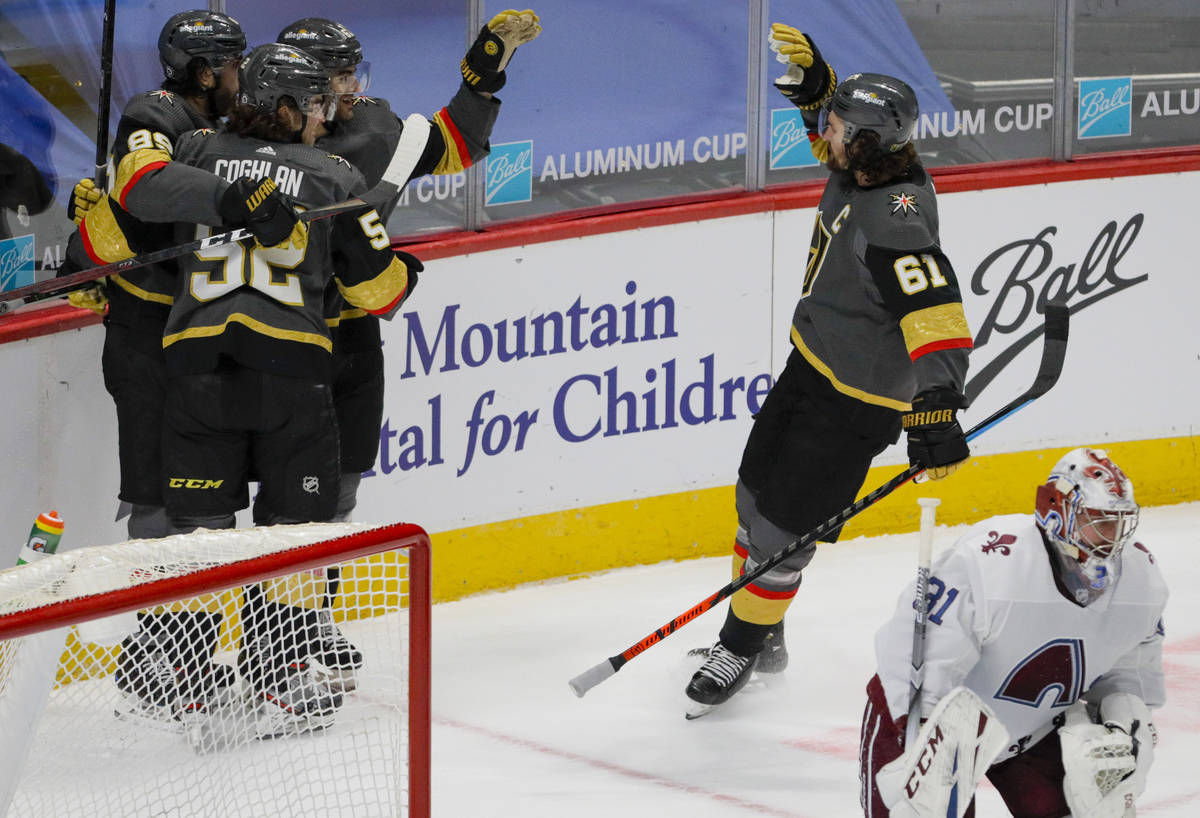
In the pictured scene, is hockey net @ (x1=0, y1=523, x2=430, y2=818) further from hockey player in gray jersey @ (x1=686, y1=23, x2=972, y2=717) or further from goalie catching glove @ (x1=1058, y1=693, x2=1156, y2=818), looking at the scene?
hockey player in gray jersey @ (x1=686, y1=23, x2=972, y2=717)

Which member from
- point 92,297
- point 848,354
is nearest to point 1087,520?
point 848,354

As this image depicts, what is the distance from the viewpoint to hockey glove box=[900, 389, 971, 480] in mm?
3527

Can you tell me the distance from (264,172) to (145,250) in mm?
364

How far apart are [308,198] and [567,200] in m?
1.52

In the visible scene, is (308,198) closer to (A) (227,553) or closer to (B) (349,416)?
(B) (349,416)

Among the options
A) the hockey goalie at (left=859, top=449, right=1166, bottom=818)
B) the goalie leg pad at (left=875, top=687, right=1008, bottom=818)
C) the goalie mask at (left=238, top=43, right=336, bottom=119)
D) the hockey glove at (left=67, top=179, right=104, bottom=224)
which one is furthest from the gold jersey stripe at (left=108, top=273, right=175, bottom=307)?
the goalie leg pad at (left=875, top=687, right=1008, bottom=818)

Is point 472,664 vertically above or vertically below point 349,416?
below

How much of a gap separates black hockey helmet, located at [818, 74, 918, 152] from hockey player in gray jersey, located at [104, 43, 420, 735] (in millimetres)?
962

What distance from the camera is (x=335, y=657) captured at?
2926 millimetres

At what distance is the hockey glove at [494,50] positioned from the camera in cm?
402

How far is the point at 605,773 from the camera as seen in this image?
3.63 m

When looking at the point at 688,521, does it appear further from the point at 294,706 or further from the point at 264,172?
the point at 294,706

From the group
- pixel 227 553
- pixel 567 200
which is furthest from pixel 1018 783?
pixel 567 200

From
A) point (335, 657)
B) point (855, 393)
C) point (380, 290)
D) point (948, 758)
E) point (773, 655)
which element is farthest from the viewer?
point (773, 655)
